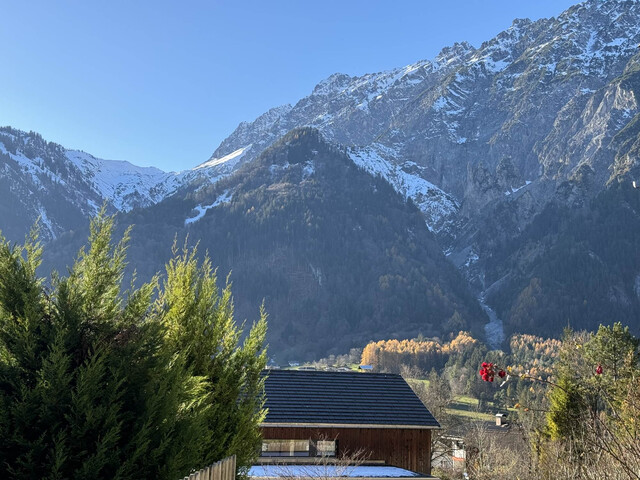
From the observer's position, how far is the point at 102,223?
8.74 meters

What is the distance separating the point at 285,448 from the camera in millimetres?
27406

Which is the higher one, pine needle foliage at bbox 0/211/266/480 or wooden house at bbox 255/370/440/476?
pine needle foliage at bbox 0/211/266/480

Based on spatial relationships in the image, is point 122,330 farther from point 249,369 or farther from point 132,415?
point 249,369

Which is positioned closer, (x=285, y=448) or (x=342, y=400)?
(x=285, y=448)

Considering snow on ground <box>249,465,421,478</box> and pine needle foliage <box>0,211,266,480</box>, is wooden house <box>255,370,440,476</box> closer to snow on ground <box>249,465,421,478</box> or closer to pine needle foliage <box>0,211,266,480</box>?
snow on ground <box>249,465,421,478</box>

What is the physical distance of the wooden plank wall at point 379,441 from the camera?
27.8 m

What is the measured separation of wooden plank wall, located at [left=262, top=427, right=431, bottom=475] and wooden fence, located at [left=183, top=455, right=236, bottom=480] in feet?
59.8

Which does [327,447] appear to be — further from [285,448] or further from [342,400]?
[342,400]

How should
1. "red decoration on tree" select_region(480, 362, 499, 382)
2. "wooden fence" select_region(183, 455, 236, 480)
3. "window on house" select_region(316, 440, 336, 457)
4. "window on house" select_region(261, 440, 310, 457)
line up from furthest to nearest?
"window on house" select_region(316, 440, 336, 457) → "window on house" select_region(261, 440, 310, 457) → "wooden fence" select_region(183, 455, 236, 480) → "red decoration on tree" select_region(480, 362, 499, 382)

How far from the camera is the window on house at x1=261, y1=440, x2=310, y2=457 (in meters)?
27.2

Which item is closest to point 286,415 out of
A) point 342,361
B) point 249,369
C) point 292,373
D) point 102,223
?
point 292,373

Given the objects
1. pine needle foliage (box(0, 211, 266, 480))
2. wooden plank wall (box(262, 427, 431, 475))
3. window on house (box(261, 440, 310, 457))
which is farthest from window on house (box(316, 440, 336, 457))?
pine needle foliage (box(0, 211, 266, 480))

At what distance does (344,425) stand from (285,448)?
8.62ft

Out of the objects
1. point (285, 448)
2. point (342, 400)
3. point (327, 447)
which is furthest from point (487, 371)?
point (342, 400)
